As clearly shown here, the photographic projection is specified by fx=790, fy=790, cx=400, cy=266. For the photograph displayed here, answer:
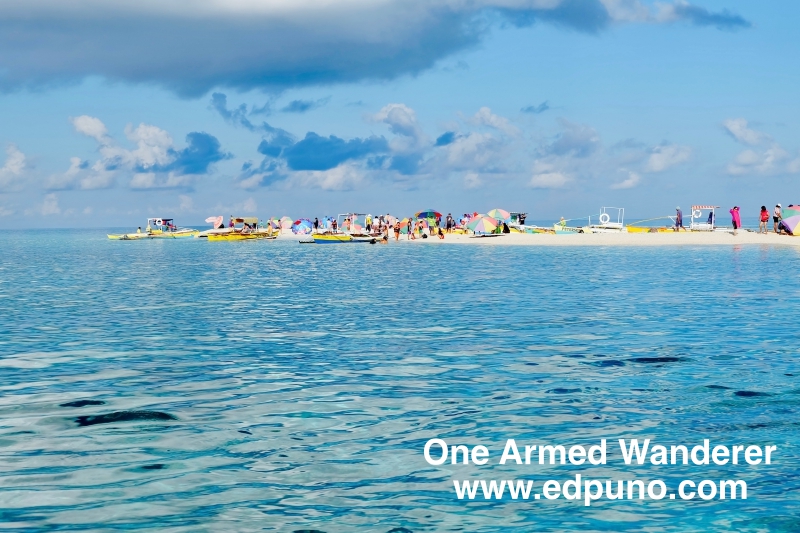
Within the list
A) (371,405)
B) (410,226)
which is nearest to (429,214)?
(410,226)

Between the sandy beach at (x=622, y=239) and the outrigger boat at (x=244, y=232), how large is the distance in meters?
22.2

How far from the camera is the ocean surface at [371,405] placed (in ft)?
27.3

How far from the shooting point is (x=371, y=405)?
13078 millimetres

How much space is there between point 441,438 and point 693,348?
10060 mm

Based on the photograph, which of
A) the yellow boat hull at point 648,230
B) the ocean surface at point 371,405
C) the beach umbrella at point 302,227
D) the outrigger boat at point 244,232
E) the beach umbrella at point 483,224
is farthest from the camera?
the beach umbrella at point 302,227

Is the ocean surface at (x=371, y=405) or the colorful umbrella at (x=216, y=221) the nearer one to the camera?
the ocean surface at (x=371, y=405)

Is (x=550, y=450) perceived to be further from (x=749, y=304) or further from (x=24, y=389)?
(x=749, y=304)

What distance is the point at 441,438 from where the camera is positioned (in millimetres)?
10914

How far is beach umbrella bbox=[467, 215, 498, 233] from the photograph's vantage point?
94.4 meters

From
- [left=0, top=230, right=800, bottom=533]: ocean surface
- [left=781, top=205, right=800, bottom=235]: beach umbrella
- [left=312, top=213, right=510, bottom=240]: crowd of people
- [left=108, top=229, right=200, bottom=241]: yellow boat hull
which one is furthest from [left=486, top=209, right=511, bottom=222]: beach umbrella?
[left=0, top=230, right=800, bottom=533]: ocean surface

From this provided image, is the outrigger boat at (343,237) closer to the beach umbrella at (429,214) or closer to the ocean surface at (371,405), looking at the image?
the beach umbrella at (429,214)

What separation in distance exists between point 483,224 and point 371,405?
82.4 metres

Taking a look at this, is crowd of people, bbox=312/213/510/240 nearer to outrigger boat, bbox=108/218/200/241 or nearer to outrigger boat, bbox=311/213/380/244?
outrigger boat, bbox=311/213/380/244

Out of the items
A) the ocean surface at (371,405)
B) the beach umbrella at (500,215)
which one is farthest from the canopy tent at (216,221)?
the ocean surface at (371,405)
